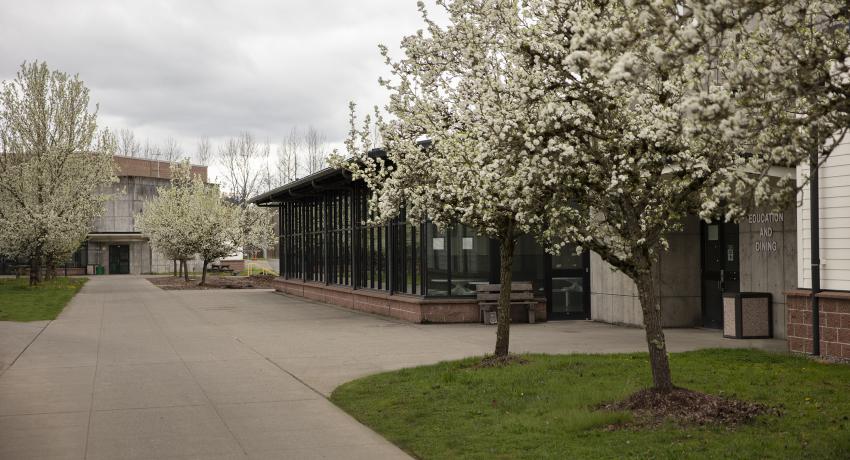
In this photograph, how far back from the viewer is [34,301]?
2991cm

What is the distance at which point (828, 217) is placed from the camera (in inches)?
482

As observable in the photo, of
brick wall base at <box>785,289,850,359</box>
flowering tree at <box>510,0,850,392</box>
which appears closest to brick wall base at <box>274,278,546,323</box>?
brick wall base at <box>785,289,850,359</box>

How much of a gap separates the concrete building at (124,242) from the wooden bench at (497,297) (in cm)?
5580

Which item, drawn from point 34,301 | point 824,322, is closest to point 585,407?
point 824,322

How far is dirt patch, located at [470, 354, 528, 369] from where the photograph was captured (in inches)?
465

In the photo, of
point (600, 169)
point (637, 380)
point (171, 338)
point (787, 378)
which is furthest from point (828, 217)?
point (171, 338)

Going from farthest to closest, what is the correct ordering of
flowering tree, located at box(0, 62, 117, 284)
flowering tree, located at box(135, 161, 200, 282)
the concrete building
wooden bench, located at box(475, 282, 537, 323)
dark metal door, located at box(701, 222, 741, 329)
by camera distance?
the concrete building, flowering tree, located at box(135, 161, 200, 282), flowering tree, located at box(0, 62, 117, 284), wooden bench, located at box(475, 282, 537, 323), dark metal door, located at box(701, 222, 741, 329)

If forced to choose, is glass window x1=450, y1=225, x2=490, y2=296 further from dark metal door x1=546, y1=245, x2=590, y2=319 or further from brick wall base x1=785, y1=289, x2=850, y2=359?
brick wall base x1=785, y1=289, x2=850, y2=359

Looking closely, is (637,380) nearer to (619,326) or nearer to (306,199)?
(619,326)

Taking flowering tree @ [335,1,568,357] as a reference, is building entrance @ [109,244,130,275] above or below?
below

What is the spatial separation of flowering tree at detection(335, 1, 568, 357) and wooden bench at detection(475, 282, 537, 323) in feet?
23.9

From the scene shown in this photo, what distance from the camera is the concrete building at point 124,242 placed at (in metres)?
72.8

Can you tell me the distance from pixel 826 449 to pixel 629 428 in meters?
1.67

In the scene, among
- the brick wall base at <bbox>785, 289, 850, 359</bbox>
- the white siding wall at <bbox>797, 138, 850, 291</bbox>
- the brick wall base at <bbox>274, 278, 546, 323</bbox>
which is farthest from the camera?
the brick wall base at <bbox>274, 278, 546, 323</bbox>
